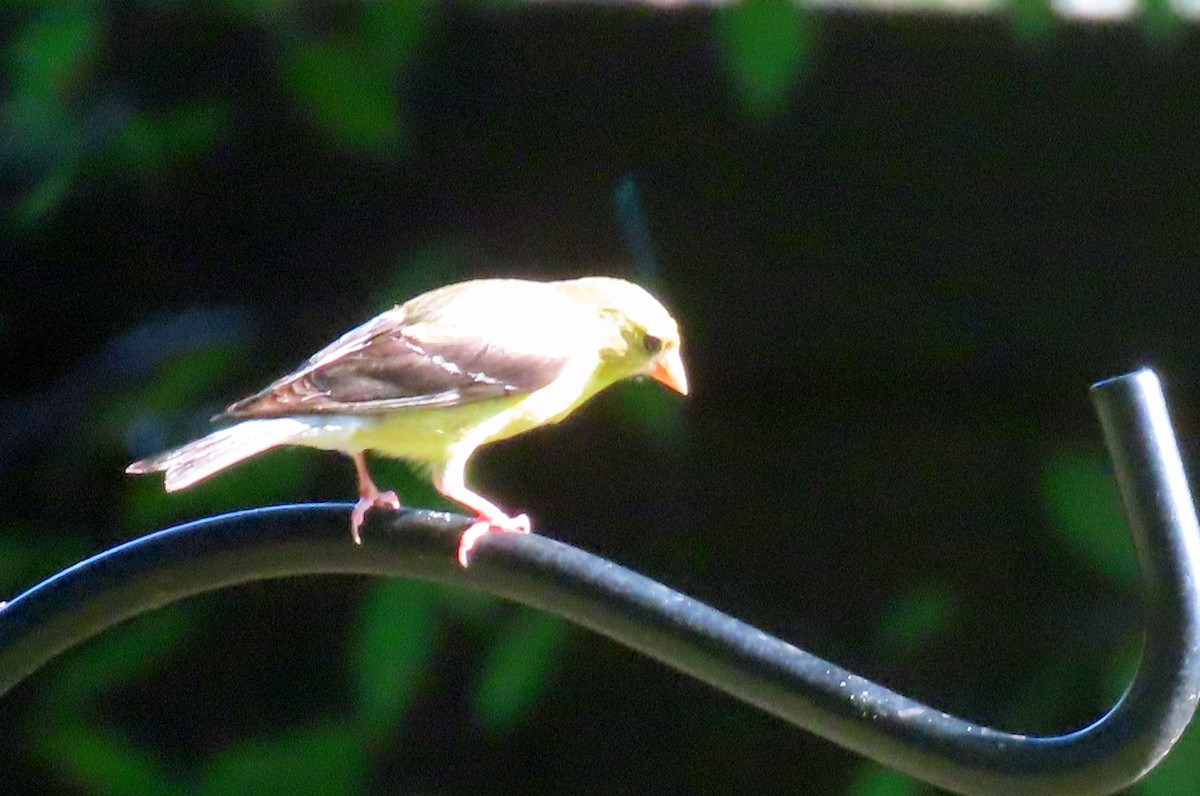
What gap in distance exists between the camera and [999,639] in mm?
3385

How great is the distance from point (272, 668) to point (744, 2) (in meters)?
1.65

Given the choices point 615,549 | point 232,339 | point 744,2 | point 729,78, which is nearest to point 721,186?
point 729,78

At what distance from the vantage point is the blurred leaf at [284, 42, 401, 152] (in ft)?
10.1

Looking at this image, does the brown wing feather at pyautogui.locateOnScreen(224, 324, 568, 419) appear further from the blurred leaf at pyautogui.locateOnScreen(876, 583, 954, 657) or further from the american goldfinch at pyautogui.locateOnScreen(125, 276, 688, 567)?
the blurred leaf at pyautogui.locateOnScreen(876, 583, 954, 657)

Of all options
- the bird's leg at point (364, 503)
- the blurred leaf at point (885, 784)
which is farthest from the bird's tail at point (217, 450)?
the blurred leaf at point (885, 784)

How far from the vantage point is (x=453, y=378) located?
246 centimetres

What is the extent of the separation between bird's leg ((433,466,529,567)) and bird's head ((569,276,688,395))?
424mm

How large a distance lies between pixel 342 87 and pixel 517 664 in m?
1.15

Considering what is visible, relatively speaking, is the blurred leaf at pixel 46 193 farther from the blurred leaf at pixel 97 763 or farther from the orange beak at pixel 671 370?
the orange beak at pixel 671 370

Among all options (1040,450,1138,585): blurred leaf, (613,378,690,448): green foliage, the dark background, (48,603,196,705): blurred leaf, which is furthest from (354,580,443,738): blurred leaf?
(1040,450,1138,585): blurred leaf

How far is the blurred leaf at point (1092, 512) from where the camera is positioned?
3137mm

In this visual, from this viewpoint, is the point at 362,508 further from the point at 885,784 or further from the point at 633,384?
the point at 885,784

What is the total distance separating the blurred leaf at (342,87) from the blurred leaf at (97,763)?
126 centimetres

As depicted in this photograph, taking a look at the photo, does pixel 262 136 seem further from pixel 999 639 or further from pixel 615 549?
pixel 999 639
